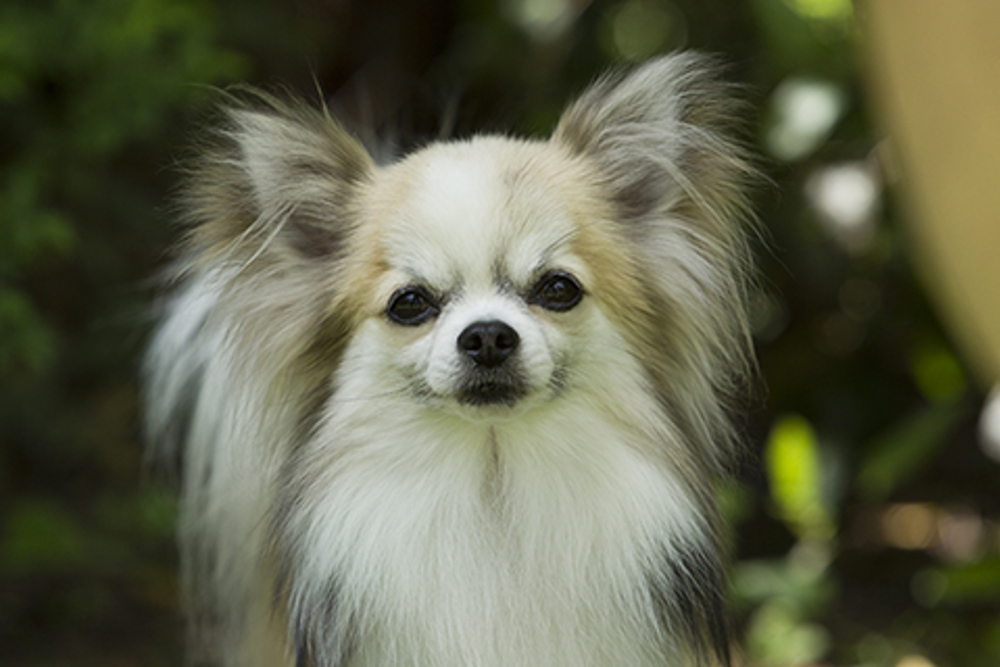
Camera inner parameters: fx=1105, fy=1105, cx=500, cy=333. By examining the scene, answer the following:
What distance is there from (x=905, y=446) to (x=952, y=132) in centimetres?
97

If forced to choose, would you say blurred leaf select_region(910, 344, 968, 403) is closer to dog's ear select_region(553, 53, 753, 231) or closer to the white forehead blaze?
dog's ear select_region(553, 53, 753, 231)

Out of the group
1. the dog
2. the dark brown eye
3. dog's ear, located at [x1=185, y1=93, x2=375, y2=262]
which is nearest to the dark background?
dog's ear, located at [x1=185, y1=93, x2=375, y2=262]

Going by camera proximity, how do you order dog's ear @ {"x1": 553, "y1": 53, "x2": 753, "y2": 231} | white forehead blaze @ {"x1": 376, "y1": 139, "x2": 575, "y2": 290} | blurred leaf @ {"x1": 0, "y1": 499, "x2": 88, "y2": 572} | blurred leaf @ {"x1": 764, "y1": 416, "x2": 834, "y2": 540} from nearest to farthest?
white forehead blaze @ {"x1": 376, "y1": 139, "x2": 575, "y2": 290} → dog's ear @ {"x1": 553, "y1": 53, "x2": 753, "y2": 231} → blurred leaf @ {"x1": 0, "y1": 499, "x2": 88, "y2": 572} → blurred leaf @ {"x1": 764, "y1": 416, "x2": 834, "y2": 540}

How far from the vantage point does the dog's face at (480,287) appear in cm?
197

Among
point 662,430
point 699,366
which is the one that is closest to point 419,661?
point 662,430

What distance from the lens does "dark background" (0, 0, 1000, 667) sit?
10.1 feet

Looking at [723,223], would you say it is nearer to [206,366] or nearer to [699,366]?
[699,366]

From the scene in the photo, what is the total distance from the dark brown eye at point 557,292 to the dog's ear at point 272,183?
1.48 feet

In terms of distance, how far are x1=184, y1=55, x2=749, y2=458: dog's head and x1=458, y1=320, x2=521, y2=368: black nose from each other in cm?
2

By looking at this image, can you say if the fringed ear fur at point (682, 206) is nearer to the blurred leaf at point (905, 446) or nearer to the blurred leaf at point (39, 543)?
the blurred leaf at point (905, 446)

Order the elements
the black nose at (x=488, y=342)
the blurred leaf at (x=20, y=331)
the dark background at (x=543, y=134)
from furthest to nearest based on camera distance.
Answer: the dark background at (x=543, y=134) → the blurred leaf at (x=20, y=331) → the black nose at (x=488, y=342)

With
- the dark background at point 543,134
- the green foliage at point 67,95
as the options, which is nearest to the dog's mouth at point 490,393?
the dark background at point 543,134

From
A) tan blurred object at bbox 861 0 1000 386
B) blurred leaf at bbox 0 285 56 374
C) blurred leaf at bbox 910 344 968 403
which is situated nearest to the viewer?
tan blurred object at bbox 861 0 1000 386

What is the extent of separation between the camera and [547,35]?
4254 mm
